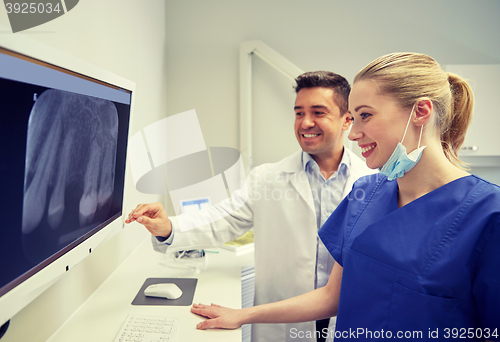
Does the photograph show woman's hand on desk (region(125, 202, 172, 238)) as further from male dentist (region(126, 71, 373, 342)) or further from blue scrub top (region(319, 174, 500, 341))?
blue scrub top (region(319, 174, 500, 341))

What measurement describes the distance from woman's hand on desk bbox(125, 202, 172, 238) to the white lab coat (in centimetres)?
6

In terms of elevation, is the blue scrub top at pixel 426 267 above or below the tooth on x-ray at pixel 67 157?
below

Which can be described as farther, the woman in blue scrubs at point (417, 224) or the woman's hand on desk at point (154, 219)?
the woman's hand on desk at point (154, 219)

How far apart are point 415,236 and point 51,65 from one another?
900 millimetres

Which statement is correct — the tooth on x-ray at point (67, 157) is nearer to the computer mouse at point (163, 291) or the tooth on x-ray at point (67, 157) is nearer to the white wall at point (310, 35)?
the computer mouse at point (163, 291)

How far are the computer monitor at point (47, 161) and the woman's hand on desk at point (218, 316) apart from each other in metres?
0.41

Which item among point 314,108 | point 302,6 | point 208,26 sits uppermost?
point 302,6

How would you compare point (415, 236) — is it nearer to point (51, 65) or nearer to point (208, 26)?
point (51, 65)

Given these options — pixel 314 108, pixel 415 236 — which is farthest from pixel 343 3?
pixel 415 236

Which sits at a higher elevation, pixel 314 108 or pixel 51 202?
pixel 314 108

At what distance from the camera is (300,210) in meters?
1.53

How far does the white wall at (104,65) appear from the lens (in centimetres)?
94

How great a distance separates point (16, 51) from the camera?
51 cm

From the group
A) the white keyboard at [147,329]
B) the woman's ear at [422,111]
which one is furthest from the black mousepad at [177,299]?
the woman's ear at [422,111]
